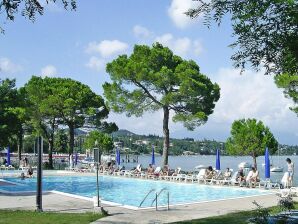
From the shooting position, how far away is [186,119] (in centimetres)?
3127

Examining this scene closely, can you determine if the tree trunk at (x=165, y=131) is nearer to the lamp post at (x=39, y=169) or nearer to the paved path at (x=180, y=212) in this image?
the paved path at (x=180, y=212)

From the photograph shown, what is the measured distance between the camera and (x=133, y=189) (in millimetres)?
23453

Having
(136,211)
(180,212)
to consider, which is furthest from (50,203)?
(180,212)

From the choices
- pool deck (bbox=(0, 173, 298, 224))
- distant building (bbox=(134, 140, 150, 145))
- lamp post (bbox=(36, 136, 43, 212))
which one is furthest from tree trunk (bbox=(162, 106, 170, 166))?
distant building (bbox=(134, 140, 150, 145))

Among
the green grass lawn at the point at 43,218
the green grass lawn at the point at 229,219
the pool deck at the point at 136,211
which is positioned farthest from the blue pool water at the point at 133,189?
the green grass lawn at the point at 43,218

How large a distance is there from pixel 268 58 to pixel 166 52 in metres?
26.9

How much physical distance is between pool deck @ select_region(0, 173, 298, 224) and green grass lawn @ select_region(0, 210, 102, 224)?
0.39 m

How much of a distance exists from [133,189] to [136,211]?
1145 cm

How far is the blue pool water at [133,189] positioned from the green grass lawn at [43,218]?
207 inches

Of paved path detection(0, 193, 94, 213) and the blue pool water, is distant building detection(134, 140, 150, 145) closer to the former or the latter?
the blue pool water

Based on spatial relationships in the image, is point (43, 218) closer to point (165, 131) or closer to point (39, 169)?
point (39, 169)

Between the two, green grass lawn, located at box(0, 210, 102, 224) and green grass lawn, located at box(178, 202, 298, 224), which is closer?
green grass lawn, located at box(178, 202, 298, 224)

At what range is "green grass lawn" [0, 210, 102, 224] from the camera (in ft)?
32.7

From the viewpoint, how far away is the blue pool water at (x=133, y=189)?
1866 cm
